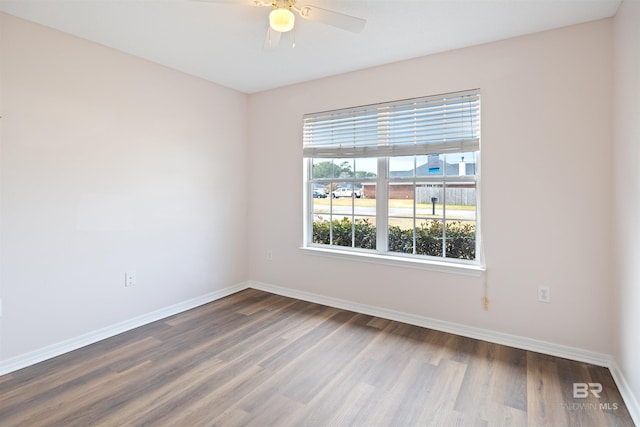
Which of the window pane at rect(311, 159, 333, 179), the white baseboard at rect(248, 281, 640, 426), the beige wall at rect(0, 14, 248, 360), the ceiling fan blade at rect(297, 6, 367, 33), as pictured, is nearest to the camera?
the ceiling fan blade at rect(297, 6, 367, 33)

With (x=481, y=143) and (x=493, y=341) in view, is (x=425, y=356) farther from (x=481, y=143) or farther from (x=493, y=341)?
(x=481, y=143)

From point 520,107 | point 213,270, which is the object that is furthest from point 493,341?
point 213,270

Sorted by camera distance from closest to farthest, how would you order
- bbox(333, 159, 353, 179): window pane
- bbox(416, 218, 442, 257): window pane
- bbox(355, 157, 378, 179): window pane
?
bbox(416, 218, 442, 257): window pane, bbox(355, 157, 378, 179): window pane, bbox(333, 159, 353, 179): window pane

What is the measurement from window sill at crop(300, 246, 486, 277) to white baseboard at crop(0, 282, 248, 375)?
1.31m

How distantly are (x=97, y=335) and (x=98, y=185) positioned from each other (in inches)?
50.6

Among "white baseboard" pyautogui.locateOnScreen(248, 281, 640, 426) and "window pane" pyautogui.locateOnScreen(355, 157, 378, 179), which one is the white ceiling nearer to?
"window pane" pyautogui.locateOnScreen(355, 157, 378, 179)

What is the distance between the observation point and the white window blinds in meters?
2.89

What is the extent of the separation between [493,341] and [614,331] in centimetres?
80

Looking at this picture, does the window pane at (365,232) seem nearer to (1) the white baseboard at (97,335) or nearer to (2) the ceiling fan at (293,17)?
(1) the white baseboard at (97,335)

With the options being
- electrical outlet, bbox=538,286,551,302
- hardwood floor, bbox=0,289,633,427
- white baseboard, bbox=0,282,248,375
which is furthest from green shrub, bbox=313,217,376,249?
electrical outlet, bbox=538,286,551,302

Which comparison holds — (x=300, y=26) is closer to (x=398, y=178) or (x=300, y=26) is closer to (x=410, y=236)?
(x=398, y=178)

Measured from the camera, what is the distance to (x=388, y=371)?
7.72 feet

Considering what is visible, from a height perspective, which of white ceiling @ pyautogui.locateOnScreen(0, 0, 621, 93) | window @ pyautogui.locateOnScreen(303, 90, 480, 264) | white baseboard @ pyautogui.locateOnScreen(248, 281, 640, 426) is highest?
white ceiling @ pyautogui.locateOnScreen(0, 0, 621, 93)

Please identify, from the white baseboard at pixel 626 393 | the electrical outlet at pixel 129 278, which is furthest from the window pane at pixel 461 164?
the electrical outlet at pixel 129 278
